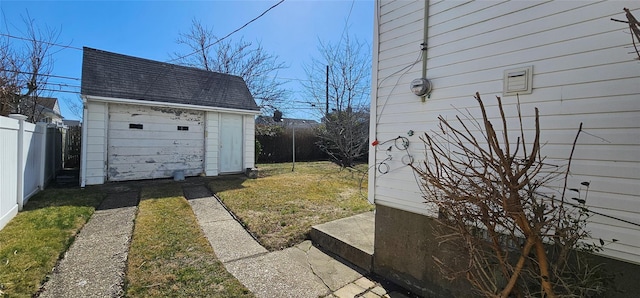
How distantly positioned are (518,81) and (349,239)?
263 centimetres

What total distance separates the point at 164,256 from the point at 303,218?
225cm

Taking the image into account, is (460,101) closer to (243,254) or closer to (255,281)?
(255,281)

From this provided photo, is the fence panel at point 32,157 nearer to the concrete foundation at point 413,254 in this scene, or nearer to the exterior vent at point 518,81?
the concrete foundation at point 413,254

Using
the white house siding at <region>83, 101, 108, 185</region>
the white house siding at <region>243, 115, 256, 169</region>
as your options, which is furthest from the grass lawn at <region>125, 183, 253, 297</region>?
the white house siding at <region>243, 115, 256, 169</region>

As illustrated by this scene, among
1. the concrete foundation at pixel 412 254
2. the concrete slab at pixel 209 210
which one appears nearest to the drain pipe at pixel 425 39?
the concrete foundation at pixel 412 254

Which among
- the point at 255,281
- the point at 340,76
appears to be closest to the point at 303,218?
the point at 255,281

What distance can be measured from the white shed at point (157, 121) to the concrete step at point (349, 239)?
6146 millimetres

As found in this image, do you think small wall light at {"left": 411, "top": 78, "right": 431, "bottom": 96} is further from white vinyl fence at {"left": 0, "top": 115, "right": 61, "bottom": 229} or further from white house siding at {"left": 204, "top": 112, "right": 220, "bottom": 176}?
white house siding at {"left": 204, "top": 112, "right": 220, "bottom": 176}

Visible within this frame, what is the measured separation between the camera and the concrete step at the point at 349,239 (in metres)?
3.39

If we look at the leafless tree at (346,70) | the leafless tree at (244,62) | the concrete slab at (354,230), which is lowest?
the concrete slab at (354,230)

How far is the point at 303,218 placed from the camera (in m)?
4.86

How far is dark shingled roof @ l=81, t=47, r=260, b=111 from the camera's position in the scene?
757cm

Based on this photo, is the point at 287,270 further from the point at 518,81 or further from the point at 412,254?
the point at 518,81

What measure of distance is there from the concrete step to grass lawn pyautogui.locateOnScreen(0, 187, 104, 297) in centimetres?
302
